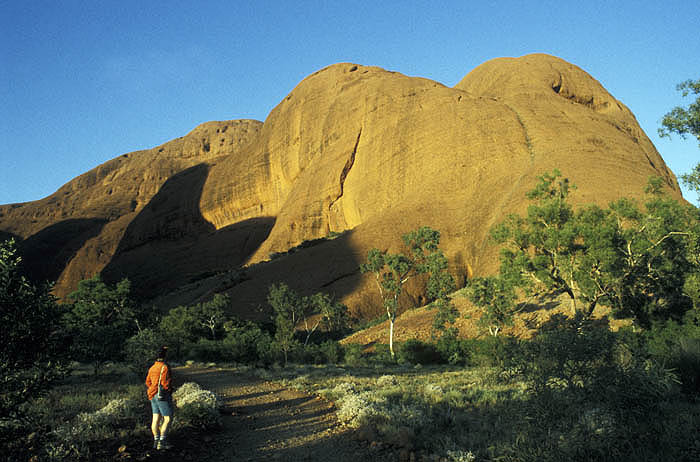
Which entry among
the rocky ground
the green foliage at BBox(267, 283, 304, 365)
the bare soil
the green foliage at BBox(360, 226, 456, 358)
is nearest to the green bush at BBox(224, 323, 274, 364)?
the green foliage at BBox(267, 283, 304, 365)

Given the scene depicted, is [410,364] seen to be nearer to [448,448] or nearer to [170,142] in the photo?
[448,448]

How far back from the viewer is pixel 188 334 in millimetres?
35875

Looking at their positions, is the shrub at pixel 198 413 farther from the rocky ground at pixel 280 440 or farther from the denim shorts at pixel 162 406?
the denim shorts at pixel 162 406

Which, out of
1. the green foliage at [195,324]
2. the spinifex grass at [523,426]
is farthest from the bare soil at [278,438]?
the green foliage at [195,324]

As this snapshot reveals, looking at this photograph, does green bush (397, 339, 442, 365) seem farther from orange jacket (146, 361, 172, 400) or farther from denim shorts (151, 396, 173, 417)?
orange jacket (146, 361, 172, 400)

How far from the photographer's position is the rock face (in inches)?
1686

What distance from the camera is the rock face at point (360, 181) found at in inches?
1686

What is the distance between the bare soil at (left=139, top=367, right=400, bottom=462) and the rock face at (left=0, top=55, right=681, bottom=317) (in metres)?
27.4

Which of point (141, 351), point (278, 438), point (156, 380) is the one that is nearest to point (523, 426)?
point (278, 438)

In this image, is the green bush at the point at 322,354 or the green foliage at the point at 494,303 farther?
the green bush at the point at 322,354

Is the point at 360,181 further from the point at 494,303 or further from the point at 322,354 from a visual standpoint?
the point at 494,303

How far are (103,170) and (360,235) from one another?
11730 centimetres

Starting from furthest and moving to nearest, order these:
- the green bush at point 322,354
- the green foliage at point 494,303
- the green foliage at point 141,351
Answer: the green bush at point 322,354, the green foliage at point 494,303, the green foliage at point 141,351

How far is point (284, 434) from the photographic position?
338 inches
